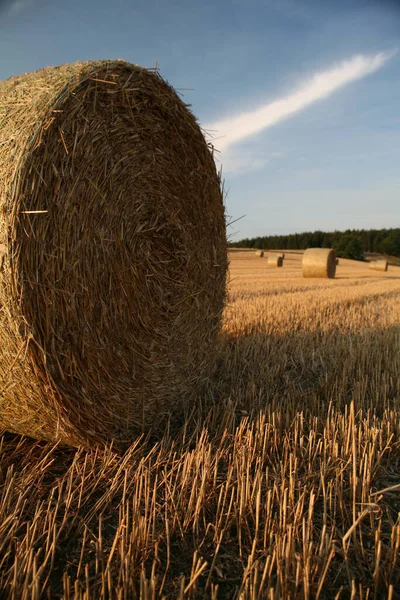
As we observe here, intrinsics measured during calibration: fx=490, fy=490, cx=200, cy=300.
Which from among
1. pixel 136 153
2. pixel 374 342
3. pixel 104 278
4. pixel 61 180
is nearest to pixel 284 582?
pixel 104 278

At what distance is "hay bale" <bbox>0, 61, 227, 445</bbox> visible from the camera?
241cm

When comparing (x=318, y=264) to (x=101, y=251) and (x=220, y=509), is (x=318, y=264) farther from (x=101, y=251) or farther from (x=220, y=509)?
(x=220, y=509)

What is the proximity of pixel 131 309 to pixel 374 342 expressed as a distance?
11.0ft

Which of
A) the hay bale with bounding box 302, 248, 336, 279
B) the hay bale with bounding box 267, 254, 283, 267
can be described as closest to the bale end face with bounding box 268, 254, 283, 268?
the hay bale with bounding box 267, 254, 283, 267

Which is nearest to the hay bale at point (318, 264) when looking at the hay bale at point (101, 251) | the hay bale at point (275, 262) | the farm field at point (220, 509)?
the hay bale at point (275, 262)

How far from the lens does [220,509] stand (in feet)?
7.46

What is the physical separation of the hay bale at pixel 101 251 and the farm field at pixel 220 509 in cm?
29

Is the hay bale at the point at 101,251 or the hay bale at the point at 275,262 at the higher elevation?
the hay bale at the point at 101,251

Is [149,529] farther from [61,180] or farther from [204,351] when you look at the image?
[204,351]

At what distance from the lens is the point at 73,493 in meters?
2.32

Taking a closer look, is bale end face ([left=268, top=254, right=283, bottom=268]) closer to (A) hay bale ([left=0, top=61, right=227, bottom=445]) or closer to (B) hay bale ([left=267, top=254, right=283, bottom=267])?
(B) hay bale ([left=267, top=254, right=283, bottom=267])

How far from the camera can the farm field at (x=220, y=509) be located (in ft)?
5.85

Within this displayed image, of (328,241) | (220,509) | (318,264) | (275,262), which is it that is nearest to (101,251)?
(220,509)

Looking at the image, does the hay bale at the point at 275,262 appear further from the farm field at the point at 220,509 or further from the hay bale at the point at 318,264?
the farm field at the point at 220,509
